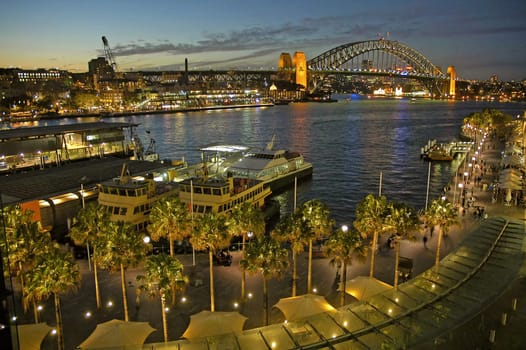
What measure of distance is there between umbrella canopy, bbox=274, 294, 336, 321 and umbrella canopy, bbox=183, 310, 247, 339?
1.91 meters

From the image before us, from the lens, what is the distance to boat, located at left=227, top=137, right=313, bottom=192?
4584 cm

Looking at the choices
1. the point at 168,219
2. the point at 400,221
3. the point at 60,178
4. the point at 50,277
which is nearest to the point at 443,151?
the point at 400,221

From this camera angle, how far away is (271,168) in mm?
47406

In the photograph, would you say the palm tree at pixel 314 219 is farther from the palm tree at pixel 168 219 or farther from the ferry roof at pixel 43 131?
the ferry roof at pixel 43 131

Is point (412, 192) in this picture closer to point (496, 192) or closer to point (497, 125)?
point (496, 192)

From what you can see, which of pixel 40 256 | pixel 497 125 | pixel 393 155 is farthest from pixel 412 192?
pixel 497 125

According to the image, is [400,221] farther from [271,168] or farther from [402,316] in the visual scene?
[271,168]

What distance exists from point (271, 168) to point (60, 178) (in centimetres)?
2121

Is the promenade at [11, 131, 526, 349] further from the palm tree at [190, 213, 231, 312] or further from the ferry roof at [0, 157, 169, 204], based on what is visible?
the ferry roof at [0, 157, 169, 204]

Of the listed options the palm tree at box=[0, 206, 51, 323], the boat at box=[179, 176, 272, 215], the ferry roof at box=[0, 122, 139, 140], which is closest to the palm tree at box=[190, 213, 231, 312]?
the palm tree at box=[0, 206, 51, 323]

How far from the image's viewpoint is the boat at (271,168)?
45844 mm

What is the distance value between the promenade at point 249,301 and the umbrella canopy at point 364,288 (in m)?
0.91

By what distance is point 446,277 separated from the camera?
1998cm

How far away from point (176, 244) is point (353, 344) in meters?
15.8
